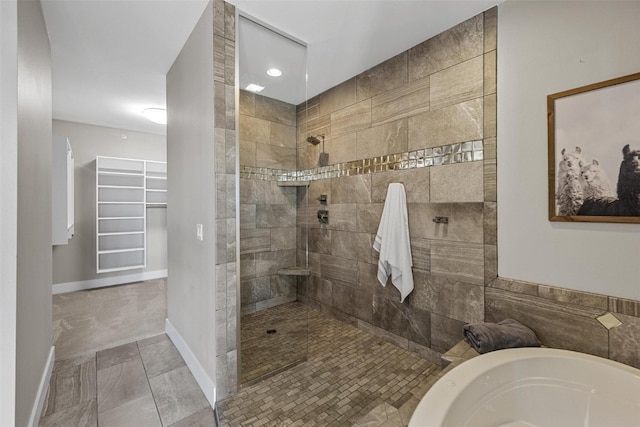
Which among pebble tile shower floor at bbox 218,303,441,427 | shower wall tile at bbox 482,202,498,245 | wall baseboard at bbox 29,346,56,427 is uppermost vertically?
shower wall tile at bbox 482,202,498,245

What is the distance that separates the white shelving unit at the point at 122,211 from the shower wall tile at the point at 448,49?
Answer: 457cm

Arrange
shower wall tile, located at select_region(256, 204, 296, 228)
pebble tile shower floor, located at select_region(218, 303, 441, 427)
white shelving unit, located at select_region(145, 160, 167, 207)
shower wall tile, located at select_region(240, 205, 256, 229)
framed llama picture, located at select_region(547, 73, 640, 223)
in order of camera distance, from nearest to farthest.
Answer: framed llama picture, located at select_region(547, 73, 640, 223), pebble tile shower floor, located at select_region(218, 303, 441, 427), shower wall tile, located at select_region(240, 205, 256, 229), shower wall tile, located at select_region(256, 204, 296, 228), white shelving unit, located at select_region(145, 160, 167, 207)

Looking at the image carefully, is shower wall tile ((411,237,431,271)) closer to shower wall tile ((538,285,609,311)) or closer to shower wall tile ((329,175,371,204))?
shower wall tile ((329,175,371,204))

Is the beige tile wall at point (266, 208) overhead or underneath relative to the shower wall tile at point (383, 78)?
underneath

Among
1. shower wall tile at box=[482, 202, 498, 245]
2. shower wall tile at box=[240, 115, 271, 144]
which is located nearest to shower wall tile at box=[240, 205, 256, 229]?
shower wall tile at box=[240, 115, 271, 144]

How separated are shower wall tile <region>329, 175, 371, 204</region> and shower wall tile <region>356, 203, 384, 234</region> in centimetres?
7

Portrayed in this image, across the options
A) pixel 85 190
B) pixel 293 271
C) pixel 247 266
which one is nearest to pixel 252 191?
pixel 247 266

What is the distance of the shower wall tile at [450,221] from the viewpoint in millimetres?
2078

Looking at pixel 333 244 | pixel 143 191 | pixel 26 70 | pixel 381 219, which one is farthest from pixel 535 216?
pixel 143 191

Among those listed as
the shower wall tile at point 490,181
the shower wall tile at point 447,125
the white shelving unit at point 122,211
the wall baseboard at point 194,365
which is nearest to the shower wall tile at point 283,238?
the wall baseboard at point 194,365

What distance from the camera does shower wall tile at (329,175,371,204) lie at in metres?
2.87

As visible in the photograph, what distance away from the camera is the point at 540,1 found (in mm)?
1764

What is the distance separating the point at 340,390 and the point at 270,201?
59.8 inches

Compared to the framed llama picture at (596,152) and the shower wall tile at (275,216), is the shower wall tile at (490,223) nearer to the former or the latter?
the framed llama picture at (596,152)
